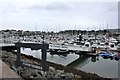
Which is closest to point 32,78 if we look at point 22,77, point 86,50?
point 22,77

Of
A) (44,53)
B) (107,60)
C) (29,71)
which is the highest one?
(44,53)

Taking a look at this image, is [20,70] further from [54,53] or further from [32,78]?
[54,53]

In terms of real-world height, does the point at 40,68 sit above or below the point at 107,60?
above

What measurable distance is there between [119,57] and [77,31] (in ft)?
162

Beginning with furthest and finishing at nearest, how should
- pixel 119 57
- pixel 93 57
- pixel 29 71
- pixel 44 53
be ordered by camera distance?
pixel 93 57 < pixel 119 57 < pixel 29 71 < pixel 44 53

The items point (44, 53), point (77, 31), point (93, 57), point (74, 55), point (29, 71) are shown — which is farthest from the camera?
point (77, 31)

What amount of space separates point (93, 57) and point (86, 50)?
207 centimetres

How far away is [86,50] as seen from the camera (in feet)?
114

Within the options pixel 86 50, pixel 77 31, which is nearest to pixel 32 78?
pixel 86 50

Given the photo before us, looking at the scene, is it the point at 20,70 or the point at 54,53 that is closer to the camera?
the point at 20,70

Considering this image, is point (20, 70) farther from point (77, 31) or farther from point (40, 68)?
point (77, 31)

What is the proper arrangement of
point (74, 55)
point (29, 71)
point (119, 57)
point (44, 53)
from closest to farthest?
point (44, 53)
point (29, 71)
point (119, 57)
point (74, 55)

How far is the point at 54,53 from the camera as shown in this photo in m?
36.2

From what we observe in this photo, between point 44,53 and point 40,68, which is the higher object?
point 44,53
